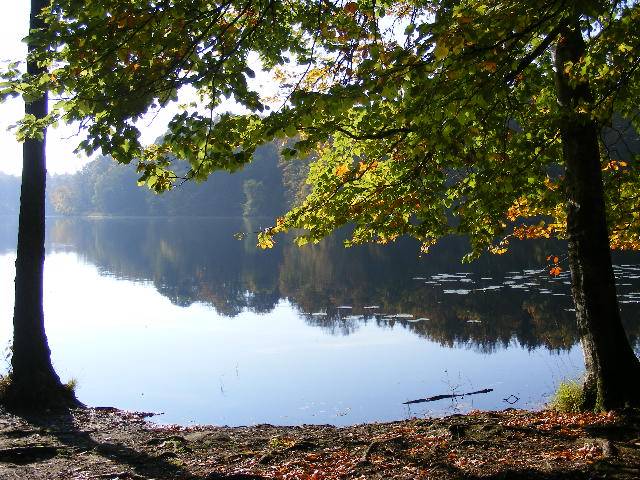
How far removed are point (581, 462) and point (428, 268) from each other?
107 ft

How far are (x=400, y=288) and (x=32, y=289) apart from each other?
72.1 feet

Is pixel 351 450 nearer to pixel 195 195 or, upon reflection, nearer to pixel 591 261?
pixel 591 261

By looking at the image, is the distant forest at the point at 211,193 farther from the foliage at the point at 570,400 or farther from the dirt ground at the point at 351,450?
the dirt ground at the point at 351,450

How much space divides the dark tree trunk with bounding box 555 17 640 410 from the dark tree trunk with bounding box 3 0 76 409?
8.87 metres

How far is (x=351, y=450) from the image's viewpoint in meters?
8.02

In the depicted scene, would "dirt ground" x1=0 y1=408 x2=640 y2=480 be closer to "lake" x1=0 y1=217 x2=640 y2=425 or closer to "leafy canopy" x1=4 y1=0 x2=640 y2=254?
"leafy canopy" x1=4 y1=0 x2=640 y2=254

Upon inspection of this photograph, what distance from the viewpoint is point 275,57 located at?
8.65 meters

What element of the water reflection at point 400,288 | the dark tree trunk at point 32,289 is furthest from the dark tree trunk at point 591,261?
the water reflection at point 400,288

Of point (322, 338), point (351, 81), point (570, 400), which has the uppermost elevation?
point (351, 81)

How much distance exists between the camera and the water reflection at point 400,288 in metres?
21.3

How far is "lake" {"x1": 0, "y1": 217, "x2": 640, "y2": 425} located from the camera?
1470 cm

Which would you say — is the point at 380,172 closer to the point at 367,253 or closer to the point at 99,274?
the point at 99,274

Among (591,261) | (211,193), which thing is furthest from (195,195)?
(591,261)

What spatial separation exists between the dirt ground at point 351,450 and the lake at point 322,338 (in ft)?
13.0
